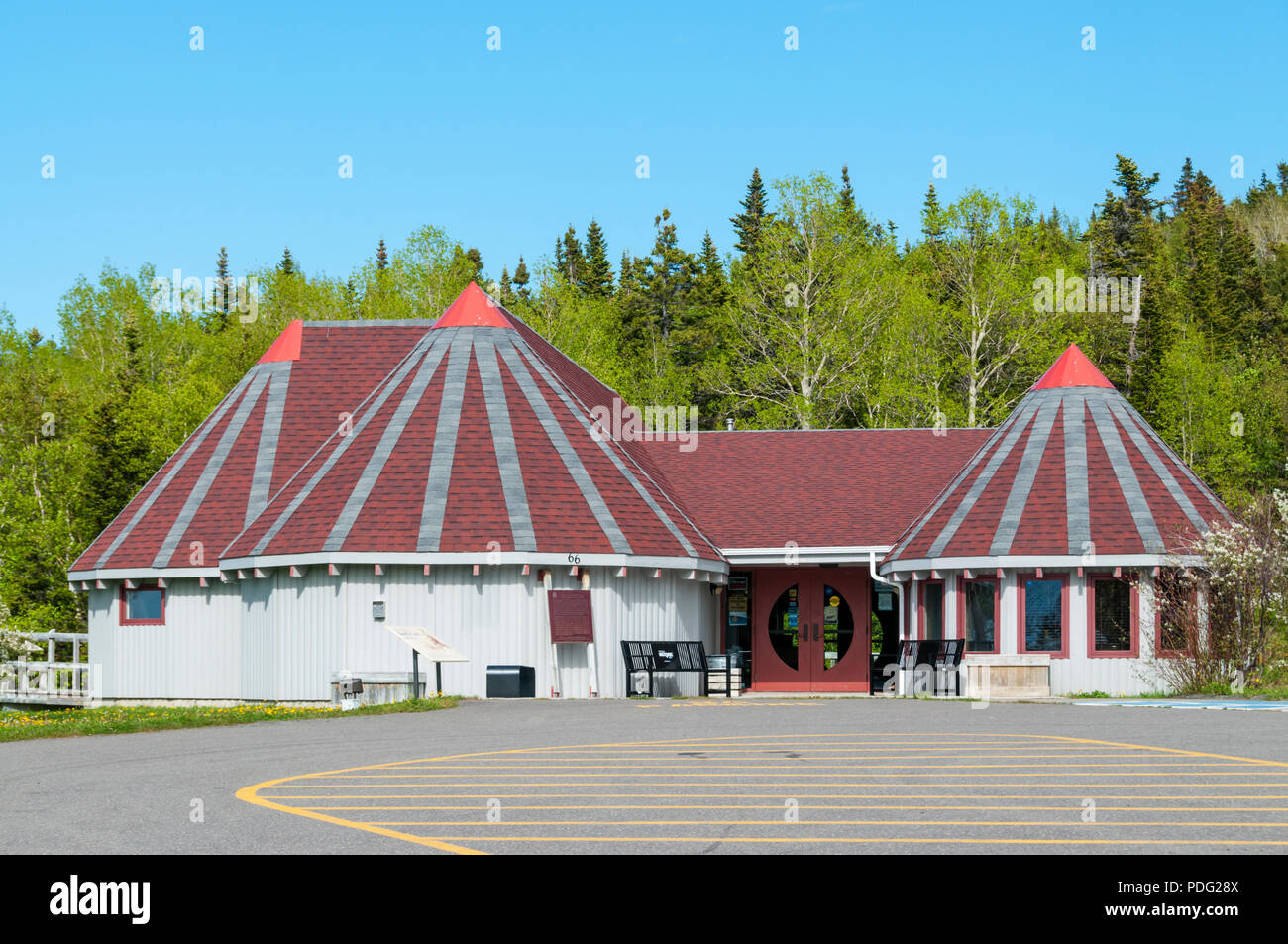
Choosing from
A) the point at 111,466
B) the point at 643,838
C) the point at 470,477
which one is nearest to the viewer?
the point at 643,838

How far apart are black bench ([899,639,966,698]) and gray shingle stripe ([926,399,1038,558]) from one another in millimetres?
1601

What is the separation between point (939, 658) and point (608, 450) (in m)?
7.28

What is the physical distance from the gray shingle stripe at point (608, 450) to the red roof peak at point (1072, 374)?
7.80 m

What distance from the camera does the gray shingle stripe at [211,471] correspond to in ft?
90.7

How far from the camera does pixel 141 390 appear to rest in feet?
156

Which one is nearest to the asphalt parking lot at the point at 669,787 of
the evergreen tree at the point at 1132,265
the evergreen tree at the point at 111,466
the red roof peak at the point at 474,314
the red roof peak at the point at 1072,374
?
the red roof peak at the point at 1072,374

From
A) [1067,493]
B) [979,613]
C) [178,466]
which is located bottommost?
[979,613]

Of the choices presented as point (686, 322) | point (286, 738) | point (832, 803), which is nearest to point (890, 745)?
point (832, 803)

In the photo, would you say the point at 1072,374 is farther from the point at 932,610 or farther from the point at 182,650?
the point at 182,650

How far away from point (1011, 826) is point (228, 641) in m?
20.6

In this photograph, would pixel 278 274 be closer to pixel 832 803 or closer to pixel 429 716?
pixel 429 716

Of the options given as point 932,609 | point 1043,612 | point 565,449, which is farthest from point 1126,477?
point 565,449

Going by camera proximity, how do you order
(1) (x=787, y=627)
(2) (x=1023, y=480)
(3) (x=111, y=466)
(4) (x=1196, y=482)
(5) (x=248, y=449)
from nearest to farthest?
(2) (x=1023, y=480)
(4) (x=1196, y=482)
(5) (x=248, y=449)
(1) (x=787, y=627)
(3) (x=111, y=466)

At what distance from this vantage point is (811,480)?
32531 millimetres
